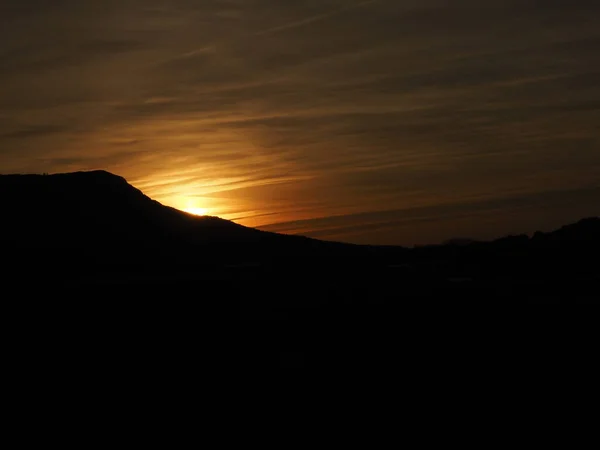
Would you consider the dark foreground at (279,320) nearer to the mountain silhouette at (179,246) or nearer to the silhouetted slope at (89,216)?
the mountain silhouette at (179,246)

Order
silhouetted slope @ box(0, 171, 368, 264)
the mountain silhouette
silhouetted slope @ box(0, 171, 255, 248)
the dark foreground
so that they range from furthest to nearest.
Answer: silhouetted slope @ box(0, 171, 255, 248), silhouetted slope @ box(0, 171, 368, 264), the mountain silhouette, the dark foreground

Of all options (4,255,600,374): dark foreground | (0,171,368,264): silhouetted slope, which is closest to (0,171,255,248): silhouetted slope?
(0,171,368,264): silhouetted slope

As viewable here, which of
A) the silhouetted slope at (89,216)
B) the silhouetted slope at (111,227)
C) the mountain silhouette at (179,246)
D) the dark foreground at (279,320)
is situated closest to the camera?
the dark foreground at (279,320)

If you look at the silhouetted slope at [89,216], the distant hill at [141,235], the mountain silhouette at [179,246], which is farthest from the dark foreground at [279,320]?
the silhouetted slope at [89,216]

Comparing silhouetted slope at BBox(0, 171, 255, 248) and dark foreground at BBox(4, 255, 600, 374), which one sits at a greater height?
silhouetted slope at BBox(0, 171, 255, 248)

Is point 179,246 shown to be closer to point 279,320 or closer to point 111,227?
point 111,227

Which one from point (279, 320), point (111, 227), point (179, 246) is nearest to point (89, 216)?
point (111, 227)

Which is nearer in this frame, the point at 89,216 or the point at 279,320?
the point at 279,320

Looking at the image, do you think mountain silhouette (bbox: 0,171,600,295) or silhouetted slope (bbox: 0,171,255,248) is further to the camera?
silhouetted slope (bbox: 0,171,255,248)

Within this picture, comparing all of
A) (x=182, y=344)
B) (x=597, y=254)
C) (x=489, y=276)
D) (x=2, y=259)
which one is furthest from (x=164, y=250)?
(x=182, y=344)

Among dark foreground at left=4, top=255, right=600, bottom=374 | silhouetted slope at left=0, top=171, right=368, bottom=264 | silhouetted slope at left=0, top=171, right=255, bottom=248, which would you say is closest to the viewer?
dark foreground at left=4, top=255, right=600, bottom=374

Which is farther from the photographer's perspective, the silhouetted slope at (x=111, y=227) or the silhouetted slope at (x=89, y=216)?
the silhouetted slope at (x=89, y=216)

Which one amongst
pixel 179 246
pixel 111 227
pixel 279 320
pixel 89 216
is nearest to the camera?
pixel 279 320

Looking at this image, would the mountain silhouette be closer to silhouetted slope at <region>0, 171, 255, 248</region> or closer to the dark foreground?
silhouetted slope at <region>0, 171, 255, 248</region>
